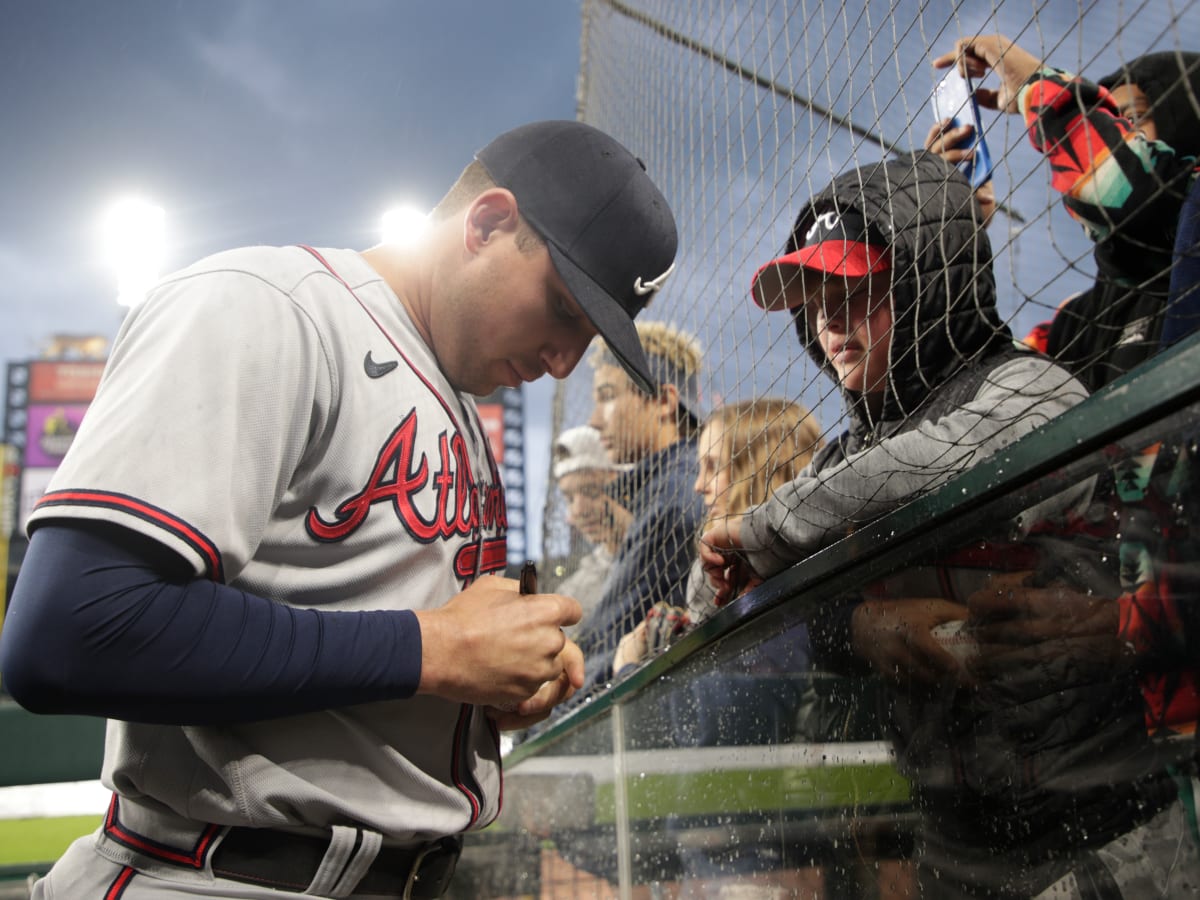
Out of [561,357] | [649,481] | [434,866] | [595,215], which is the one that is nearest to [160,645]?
[434,866]

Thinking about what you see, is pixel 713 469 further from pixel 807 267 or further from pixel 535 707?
pixel 535 707

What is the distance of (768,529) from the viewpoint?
49.2 inches

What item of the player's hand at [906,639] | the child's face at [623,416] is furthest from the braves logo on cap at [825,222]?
the child's face at [623,416]

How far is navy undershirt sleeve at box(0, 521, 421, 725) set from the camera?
0.76m

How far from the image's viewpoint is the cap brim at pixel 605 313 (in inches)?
44.3

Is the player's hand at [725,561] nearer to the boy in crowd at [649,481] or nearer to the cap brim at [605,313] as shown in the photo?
the cap brim at [605,313]

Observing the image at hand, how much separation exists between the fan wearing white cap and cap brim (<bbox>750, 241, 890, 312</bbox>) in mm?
1497

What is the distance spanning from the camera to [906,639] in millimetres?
979

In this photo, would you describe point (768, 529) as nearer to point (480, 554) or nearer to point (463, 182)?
point (480, 554)

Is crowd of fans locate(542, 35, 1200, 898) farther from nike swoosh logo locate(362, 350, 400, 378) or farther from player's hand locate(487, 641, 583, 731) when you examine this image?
nike swoosh logo locate(362, 350, 400, 378)

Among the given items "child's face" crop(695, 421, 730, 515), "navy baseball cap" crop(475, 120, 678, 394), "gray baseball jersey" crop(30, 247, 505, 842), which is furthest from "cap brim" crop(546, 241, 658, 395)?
"child's face" crop(695, 421, 730, 515)

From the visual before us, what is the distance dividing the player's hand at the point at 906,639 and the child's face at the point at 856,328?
15.3 inches

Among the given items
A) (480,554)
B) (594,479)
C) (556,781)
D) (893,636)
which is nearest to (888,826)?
(893,636)

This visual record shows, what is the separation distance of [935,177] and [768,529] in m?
0.56
